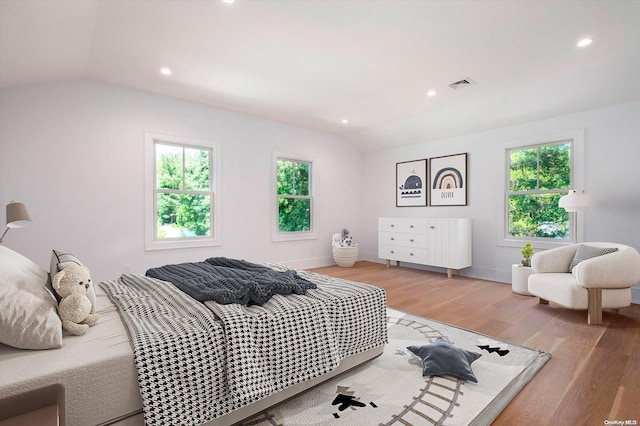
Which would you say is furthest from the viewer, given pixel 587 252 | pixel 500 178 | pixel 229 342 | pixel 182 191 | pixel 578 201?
pixel 500 178

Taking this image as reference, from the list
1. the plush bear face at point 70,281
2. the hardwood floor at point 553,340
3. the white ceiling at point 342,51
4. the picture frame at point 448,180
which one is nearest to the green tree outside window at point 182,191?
the white ceiling at point 342,51

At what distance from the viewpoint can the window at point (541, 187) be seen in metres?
4.14

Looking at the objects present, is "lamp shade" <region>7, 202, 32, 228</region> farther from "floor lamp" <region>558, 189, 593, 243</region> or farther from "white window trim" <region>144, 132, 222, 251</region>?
"floor lamp" <region>558, 189, 593, 243</region>

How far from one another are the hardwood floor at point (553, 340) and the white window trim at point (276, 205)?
1550mm

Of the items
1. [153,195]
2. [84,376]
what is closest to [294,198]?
[153,195]

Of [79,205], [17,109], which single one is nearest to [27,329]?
[79,205]

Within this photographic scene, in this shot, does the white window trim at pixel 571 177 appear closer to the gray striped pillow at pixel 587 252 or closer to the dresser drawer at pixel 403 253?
the gray striped pillow at pixel 587 252

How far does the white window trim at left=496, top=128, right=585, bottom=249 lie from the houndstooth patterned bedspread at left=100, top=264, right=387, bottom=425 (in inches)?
139

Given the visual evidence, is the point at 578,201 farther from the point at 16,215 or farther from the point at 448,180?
the point at 16,215

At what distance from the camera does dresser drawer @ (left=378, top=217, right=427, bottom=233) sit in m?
5.14

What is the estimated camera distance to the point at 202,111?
4.47 metres

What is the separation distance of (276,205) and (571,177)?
426 cm

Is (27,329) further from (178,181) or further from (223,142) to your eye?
(223,142)

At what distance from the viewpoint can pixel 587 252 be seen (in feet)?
10.6
